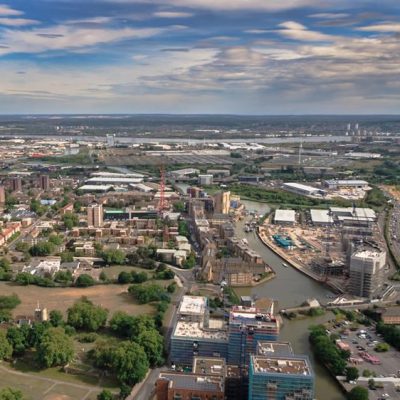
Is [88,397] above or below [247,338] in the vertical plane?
below

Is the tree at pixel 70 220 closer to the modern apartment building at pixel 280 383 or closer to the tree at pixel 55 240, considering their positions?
the tree at pixel 55 240

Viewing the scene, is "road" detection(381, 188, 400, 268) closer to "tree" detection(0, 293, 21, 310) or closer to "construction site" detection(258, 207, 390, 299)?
"construction site" detection(258, 207, 390, 299)

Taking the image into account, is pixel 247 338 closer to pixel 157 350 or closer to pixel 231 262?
pixel 157 350

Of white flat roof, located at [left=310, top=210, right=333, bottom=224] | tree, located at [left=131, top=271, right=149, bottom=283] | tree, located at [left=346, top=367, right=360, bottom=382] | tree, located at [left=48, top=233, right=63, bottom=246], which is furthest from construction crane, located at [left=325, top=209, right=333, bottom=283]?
tree, located at [left=48, top=233, right=63, bottom=246]

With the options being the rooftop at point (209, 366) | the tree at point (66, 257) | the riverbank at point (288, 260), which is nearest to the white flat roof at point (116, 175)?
the riverbank at point (288, 260)

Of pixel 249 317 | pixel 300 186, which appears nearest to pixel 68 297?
pixel 249 317

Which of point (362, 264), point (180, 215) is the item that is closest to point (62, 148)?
point (180, 215)
